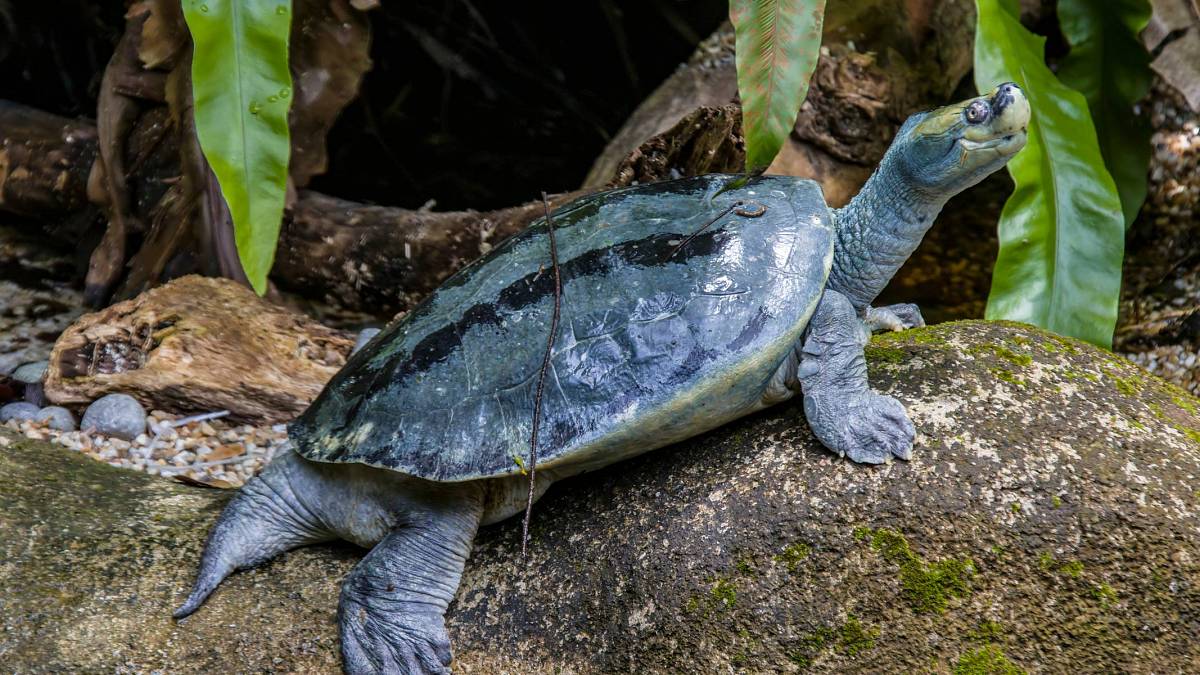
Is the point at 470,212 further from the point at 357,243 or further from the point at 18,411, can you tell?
the point at 18,411

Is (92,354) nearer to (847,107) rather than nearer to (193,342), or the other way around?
(193,342)

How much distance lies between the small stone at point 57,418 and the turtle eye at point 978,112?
2.77 meters

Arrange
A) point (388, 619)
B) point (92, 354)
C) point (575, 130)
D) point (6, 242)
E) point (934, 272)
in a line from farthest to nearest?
point (575, 130) → point (6, 242) → point (934, 272) → point (92, 354) → point (388, 619)

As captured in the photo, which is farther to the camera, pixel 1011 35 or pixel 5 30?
pixel 5 30

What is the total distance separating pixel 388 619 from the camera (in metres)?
1.95

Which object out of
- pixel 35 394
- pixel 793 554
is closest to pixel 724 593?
pixel 793 554

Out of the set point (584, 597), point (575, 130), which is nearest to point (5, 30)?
point (575, 130)

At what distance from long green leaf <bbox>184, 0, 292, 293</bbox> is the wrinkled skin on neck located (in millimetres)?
1289

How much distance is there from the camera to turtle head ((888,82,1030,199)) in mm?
1832

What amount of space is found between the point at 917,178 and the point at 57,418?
2667 mm

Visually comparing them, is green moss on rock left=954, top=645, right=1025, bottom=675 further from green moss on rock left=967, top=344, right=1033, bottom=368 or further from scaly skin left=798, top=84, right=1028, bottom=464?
green moss on rock left=967, top=344, right=1033, bottom=368

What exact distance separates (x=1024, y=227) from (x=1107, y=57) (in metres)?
0.98

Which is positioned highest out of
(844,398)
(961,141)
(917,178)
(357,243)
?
(961,141)

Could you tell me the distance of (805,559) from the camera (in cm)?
183
